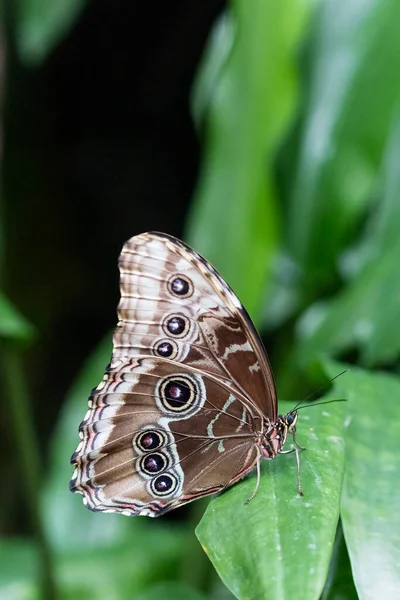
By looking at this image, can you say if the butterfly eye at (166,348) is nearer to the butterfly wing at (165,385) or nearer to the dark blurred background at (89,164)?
the butterfly wing at (165,385)

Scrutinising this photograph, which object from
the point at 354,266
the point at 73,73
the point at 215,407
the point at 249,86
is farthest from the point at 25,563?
the point at 73,73

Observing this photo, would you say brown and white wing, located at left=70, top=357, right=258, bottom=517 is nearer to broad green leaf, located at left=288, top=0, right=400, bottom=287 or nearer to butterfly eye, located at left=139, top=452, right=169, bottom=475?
butterfly eye, located at left=139, top=452, right=169, bottom=475

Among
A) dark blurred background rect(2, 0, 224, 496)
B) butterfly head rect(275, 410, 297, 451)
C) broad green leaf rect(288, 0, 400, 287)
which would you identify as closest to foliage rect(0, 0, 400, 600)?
broad green leaf rect(288, 0, 400, 287)

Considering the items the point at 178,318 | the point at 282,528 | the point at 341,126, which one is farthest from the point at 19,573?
the point at 341,126

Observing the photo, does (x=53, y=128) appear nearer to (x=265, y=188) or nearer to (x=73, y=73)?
(x=73, y=73)

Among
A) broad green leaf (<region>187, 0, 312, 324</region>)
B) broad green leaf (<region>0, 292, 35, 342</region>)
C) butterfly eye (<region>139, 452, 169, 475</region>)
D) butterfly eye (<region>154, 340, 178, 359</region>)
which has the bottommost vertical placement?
butterfly eye (<region>139, 452, 169, 475</region>)

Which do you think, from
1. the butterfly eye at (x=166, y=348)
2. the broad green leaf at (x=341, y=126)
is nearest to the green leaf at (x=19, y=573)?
the butterfly eye at (x=166, y=348)
